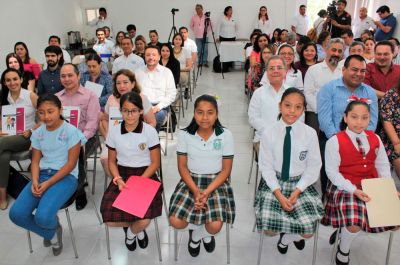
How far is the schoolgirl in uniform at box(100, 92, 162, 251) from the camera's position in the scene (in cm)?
227

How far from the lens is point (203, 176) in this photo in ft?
7.58

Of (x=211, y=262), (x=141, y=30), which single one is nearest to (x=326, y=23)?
(x=141, y=30)

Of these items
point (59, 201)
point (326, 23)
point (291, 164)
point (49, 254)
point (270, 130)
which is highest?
point (326, 23)

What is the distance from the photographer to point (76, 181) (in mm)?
2428

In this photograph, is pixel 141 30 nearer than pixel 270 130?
No

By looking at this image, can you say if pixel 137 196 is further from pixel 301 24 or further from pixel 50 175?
pixel 301 24

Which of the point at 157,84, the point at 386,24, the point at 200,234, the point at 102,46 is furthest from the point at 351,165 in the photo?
the point at 386,24

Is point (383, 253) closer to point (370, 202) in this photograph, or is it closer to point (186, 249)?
point (370, 202)

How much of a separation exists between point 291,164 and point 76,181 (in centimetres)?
145

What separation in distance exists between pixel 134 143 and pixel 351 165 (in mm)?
1386

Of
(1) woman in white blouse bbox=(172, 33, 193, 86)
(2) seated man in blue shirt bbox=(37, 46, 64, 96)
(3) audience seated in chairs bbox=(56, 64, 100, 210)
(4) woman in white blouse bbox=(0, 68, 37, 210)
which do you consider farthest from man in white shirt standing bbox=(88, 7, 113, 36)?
(3) audience seated in chairs bbox=(56, 64, 100, 210)

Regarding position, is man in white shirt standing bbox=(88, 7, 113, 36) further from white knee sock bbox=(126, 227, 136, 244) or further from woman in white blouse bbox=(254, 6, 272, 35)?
white knee sock bbox=(126, 227, 136, 244)

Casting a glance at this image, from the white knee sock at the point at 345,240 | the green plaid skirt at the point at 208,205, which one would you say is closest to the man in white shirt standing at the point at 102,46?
the green plaid skirt at the point at 208,205

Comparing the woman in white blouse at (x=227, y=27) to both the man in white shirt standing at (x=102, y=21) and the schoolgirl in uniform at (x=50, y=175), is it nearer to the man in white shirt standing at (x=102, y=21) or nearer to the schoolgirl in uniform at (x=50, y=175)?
the man in white shirt standing at (x=102, y=21)
